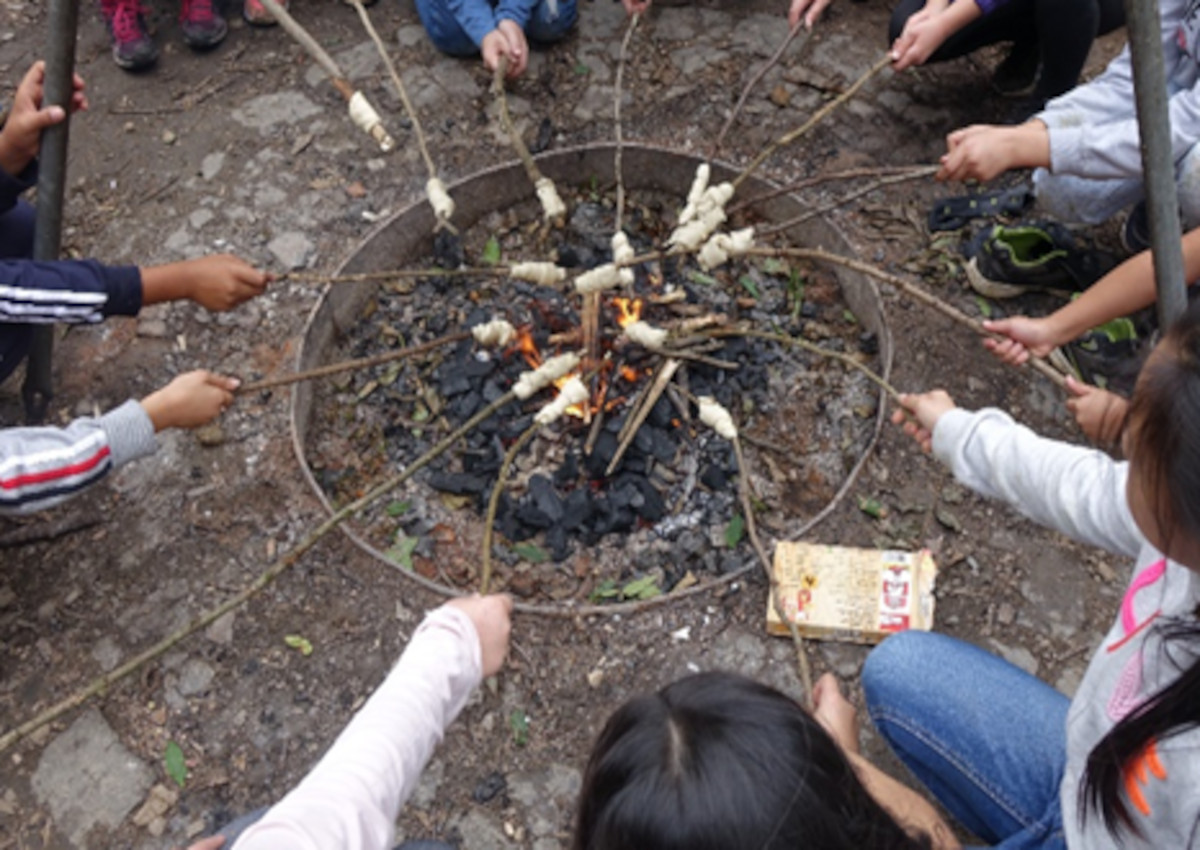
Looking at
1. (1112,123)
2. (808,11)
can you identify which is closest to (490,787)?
(1112,123)

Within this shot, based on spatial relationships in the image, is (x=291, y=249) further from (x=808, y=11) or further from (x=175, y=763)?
(x=808, y=11)

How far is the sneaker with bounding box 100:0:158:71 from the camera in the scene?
13.5ft

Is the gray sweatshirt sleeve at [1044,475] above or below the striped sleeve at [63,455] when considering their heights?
above

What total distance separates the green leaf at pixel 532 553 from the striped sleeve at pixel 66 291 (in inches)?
52.6

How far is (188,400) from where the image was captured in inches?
98.6

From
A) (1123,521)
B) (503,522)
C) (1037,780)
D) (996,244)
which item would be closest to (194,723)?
(503,522)

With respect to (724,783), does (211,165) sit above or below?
below

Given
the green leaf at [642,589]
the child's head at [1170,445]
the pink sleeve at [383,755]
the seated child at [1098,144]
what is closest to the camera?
the child's head at [1170,445]

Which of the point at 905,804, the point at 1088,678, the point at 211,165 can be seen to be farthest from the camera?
the point at 211,165

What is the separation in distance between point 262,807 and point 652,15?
3.68m

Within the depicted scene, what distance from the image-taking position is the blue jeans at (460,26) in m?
4.04

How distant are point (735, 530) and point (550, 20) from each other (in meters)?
2.46

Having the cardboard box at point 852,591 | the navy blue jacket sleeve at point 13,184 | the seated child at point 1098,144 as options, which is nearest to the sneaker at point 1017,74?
the seated child at point 1098,144

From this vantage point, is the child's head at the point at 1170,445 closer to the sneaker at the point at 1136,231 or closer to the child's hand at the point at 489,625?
the child's hand at the point at 489,625
